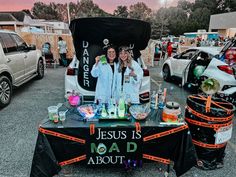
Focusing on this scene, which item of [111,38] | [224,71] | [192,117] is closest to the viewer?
[192,117]

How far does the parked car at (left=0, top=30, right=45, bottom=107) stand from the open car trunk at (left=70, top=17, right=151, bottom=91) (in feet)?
8.03

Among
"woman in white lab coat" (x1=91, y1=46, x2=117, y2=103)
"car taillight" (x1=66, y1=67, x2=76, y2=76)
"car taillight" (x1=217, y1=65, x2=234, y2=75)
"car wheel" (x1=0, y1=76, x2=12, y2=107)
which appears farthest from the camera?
"car wheel" (x1=0, y1=76, x2=12, y2=107)

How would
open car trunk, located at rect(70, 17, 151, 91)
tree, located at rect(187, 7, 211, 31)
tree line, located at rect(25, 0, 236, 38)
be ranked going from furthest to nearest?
tree, located at rect(187, 7, 211, 31) → tree line, located at rect(25, 0, 236, 38) → open car trunk, located at rect(70, 17, 151, 91)

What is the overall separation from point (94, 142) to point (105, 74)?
51.7 inches

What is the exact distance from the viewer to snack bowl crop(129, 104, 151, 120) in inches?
96.7

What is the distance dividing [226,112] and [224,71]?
202 cm

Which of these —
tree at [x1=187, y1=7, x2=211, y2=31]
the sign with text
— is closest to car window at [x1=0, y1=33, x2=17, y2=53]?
the sign with text

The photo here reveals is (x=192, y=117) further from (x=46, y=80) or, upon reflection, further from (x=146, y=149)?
(x=46, y=80)

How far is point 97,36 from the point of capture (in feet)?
11.8

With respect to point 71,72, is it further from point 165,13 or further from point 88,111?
point 165,13

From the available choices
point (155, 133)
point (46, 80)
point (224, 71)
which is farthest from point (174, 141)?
point (46, 80)

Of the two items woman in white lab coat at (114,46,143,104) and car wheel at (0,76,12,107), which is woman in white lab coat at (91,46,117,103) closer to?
woman in white lab coat at (114,46,143,104)

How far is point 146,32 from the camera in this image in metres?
3.76

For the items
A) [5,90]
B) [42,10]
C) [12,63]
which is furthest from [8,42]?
[42,10]
